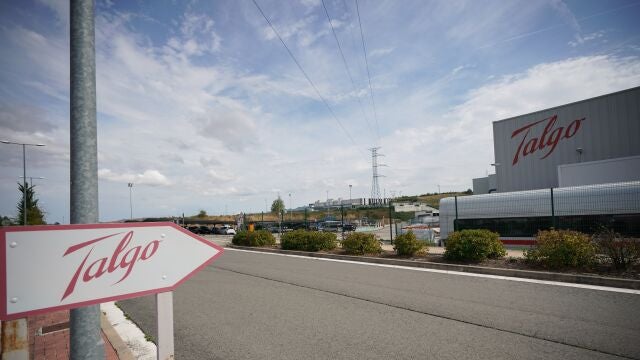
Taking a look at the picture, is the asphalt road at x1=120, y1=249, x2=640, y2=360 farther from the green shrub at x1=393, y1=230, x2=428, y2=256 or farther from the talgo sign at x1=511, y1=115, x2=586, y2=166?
the talgo sign at x1=511, y1=115, x2=586, y2=166

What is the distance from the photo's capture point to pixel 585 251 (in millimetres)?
8992

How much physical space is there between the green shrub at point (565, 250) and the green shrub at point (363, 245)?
19.8 ft

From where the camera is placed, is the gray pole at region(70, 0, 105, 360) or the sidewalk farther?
the sidewalk

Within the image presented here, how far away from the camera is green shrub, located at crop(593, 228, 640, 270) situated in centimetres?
845

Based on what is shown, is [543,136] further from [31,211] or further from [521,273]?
[31,211]

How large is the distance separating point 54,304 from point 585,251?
1136cm

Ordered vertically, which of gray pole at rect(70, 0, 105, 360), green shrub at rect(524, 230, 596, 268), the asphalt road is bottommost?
the asphalt road

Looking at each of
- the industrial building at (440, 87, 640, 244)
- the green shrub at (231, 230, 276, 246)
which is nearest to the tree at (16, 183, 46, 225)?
the green shrub at (231, 230, 276, 246)

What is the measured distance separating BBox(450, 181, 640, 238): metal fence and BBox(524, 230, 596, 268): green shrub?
16.5 feet

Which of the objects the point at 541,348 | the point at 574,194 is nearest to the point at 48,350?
the point at 541,348

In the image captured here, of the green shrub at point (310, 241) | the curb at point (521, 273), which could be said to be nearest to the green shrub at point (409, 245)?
the curb at point (521, 273)

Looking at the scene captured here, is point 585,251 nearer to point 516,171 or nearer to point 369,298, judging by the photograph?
point 369,298

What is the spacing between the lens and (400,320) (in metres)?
5.73

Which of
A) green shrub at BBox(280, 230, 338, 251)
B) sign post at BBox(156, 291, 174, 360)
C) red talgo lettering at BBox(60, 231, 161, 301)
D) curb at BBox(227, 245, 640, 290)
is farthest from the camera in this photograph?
green shrub at BBox(280, 230, 338, 251)
